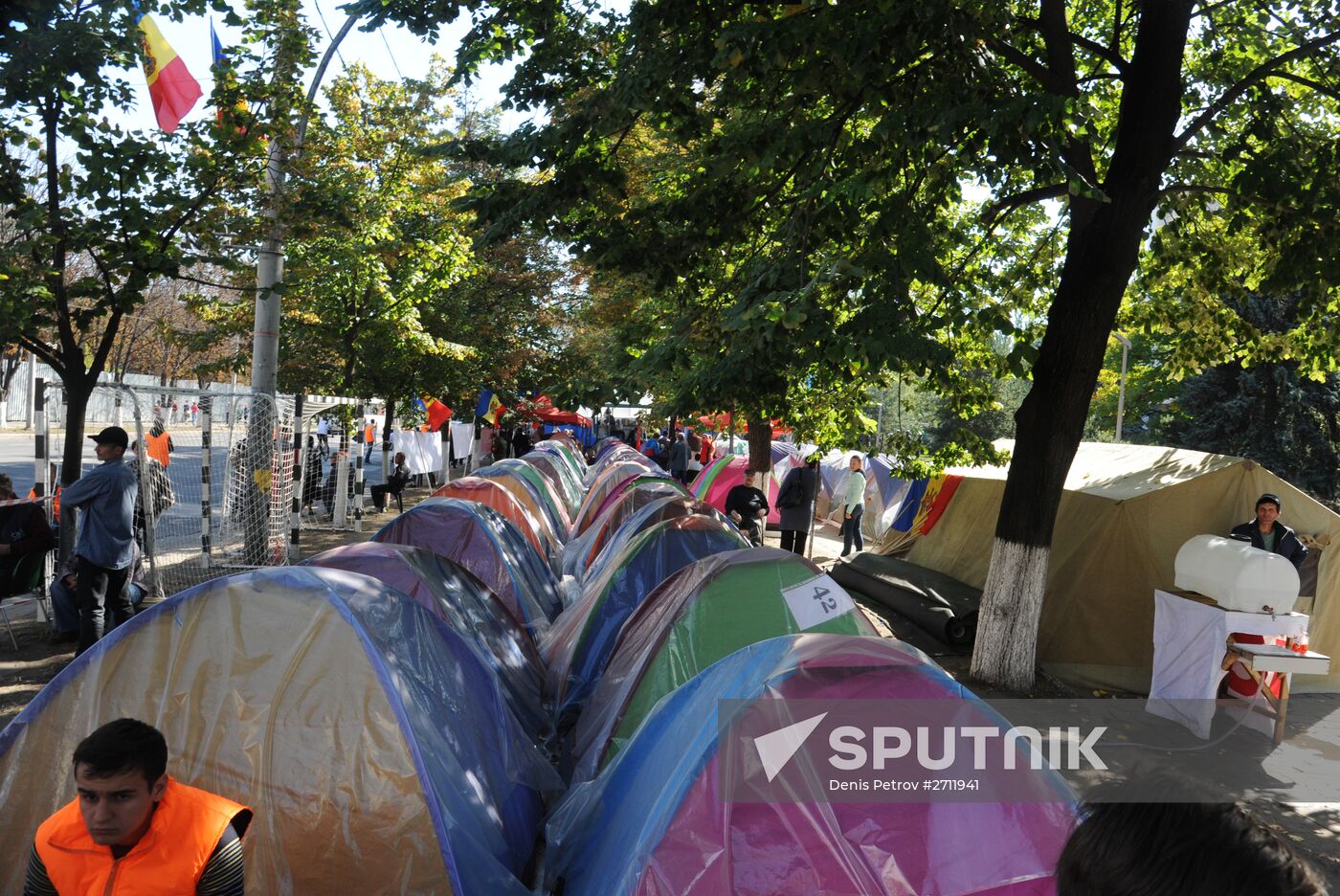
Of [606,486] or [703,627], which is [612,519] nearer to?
[606,486]

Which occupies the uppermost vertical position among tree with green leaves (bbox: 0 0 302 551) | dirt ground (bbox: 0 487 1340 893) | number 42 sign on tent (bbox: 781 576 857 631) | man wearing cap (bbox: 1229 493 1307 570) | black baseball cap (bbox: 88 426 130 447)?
tree with green leaves (bbox: 0 0 302 551)

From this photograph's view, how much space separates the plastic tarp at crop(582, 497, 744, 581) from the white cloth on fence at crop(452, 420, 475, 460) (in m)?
16.7

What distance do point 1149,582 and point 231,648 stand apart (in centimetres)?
879

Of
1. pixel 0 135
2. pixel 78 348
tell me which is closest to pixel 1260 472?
pixel 78 348

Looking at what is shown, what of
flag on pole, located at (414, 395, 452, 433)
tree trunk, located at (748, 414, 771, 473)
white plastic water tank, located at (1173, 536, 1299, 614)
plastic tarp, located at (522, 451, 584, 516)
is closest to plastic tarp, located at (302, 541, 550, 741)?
white plastic water tank, located at (1173, 536, 1299, 614)

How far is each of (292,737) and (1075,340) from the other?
687 cm

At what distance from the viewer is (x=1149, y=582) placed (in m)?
9.63

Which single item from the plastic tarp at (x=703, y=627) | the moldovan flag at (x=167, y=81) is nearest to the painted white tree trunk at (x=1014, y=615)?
the plastic tarp at (x=703, y=627)

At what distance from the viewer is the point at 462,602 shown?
596cm

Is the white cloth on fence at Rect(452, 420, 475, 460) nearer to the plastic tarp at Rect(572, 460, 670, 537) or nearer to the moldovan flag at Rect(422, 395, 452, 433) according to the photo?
the moldovan flag at Rect(422, 395, 452, 433)

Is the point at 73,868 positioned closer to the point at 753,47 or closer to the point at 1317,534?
the point at 753,47

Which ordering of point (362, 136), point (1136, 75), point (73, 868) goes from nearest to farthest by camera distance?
1. point (73, 868)
2. point (1136, 75)
3. point (362, 136)

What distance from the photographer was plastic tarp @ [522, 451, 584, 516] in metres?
16.9

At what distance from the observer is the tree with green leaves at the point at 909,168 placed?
6.32 m
